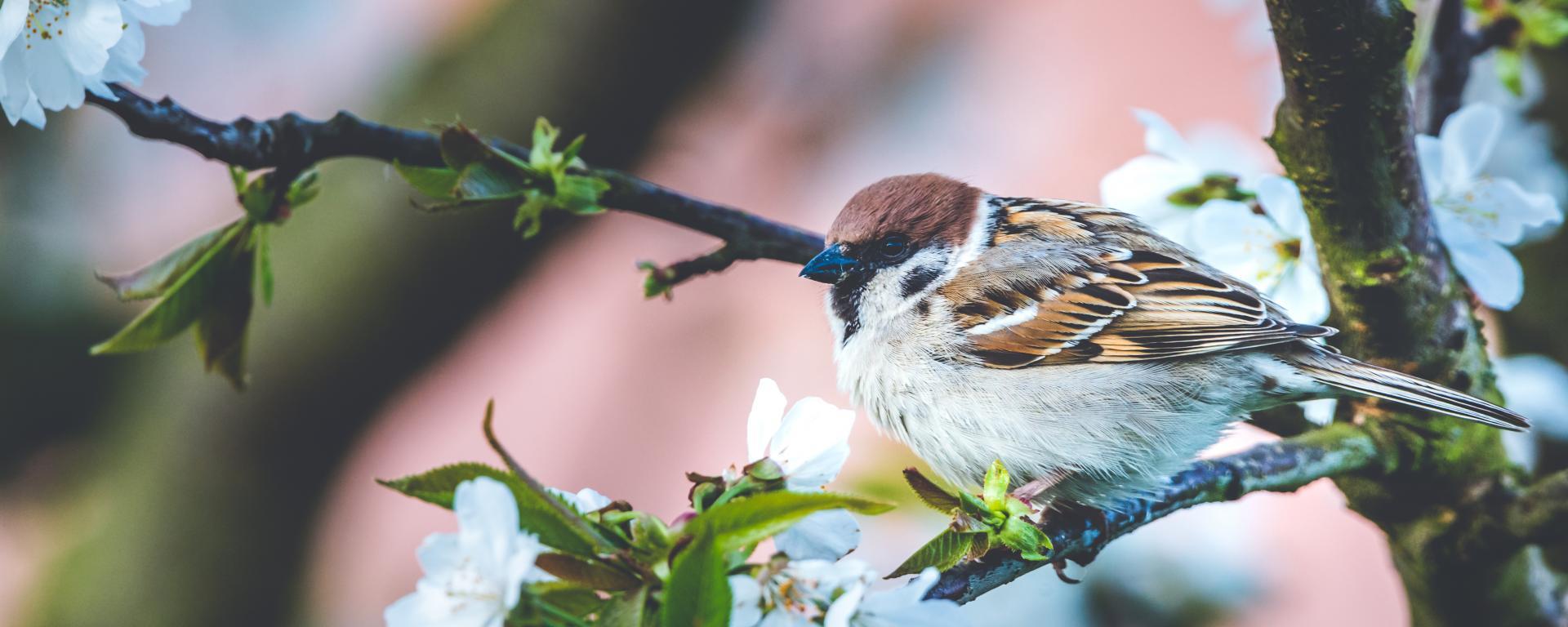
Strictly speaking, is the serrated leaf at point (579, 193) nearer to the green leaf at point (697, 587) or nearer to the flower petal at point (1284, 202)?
the green leaf at point (697, 587)

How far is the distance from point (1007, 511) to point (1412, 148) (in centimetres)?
46

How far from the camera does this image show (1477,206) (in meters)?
0.94

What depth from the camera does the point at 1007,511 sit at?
641mm

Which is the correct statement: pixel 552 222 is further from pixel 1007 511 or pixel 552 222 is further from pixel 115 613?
pixel 1007 511

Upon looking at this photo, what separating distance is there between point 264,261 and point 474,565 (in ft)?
1.59

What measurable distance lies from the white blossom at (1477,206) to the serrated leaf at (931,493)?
0.56 m

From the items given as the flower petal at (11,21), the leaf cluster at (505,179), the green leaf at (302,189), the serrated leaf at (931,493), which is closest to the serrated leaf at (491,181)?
the leaf cluster at (505,179)

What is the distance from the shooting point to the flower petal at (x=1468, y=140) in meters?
0.90

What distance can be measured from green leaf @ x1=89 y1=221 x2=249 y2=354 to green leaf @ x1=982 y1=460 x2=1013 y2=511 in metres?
0.58

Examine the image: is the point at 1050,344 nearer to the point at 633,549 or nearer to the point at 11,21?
the point at 633,549

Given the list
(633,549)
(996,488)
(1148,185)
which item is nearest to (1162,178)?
(1148,185)

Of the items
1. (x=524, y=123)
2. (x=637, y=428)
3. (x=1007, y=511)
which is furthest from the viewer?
(x=637, y=428)

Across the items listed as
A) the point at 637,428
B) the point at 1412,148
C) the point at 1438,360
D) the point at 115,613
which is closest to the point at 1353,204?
the point at 1412,148

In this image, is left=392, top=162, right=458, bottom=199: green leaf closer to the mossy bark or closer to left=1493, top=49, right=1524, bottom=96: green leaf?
the mossy bark
